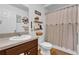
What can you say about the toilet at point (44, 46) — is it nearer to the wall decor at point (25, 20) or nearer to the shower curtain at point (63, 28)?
the shower curtain at point (63, 28)

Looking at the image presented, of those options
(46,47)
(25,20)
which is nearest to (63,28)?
(46,47)

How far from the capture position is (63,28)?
1.19 metres

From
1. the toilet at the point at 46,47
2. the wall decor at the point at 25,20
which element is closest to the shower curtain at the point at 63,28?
the toilet at the point at 46,47

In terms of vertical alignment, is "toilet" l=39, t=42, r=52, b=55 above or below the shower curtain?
below

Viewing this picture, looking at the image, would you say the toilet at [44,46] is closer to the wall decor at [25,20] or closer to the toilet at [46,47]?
the toilet at [46,47]

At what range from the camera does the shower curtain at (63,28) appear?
1120mm

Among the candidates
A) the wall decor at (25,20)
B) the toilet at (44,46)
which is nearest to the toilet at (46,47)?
the toilet at (44,46)

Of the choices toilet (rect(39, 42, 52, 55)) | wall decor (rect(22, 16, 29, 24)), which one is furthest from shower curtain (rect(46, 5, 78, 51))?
wall decor (rect(22, 16, 29, 24))

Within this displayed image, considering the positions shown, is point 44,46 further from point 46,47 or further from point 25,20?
point 25,20

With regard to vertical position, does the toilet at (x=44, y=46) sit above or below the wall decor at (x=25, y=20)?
below

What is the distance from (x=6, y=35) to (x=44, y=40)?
0.53 metres

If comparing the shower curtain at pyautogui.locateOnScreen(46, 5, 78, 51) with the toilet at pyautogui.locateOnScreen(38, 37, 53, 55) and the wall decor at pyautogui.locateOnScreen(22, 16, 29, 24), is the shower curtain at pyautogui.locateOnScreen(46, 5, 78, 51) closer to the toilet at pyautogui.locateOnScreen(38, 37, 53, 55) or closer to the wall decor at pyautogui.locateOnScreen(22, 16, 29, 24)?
the toilet at pyautogui.locateOnScreen(38, 37, 53, 55)

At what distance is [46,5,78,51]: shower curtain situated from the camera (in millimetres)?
1120

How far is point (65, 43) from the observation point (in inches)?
→ 46.4
